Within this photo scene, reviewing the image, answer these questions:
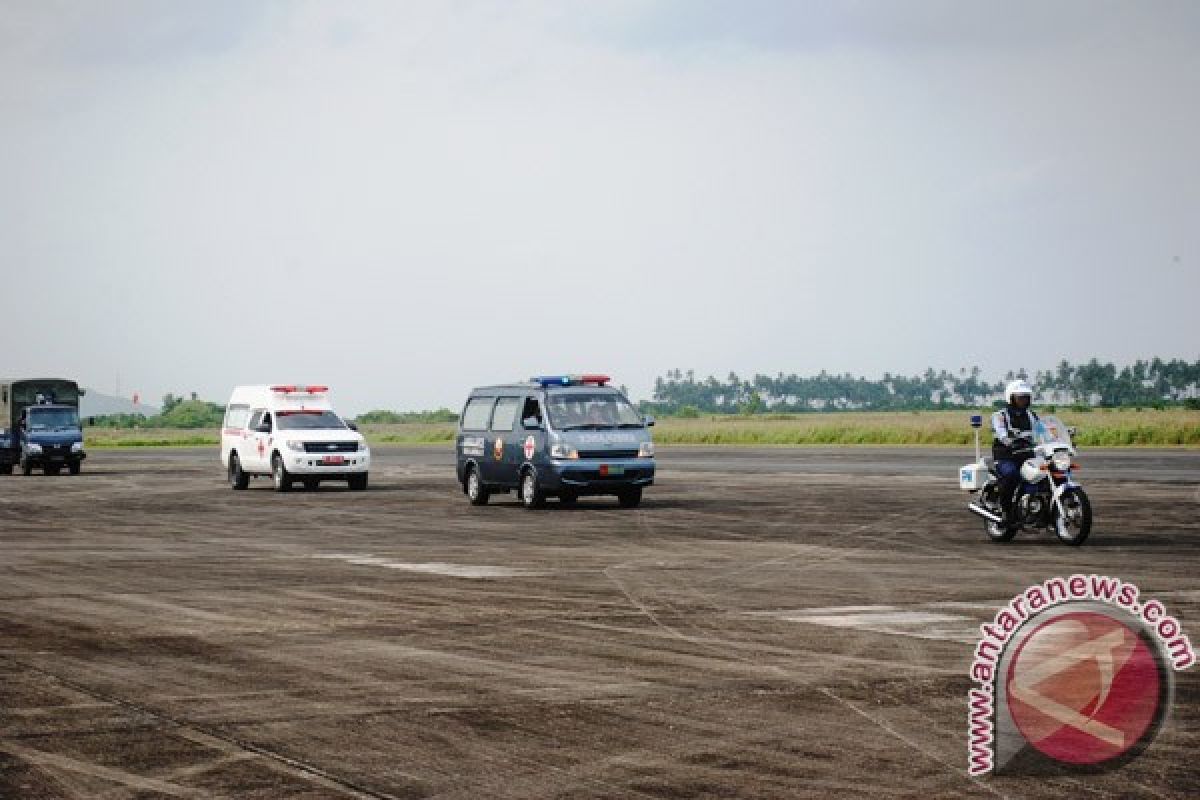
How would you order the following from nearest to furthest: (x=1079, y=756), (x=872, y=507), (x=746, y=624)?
(x=1079, y=756), (x=746, y=624), (x=872, y=507)

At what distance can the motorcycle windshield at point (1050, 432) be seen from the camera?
64.1 ft

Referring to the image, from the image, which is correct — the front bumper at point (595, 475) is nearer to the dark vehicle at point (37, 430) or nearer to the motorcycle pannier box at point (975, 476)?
the motorcycle pannier box at point (975, 476)

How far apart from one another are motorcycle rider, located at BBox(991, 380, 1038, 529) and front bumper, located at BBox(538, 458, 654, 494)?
9412mm

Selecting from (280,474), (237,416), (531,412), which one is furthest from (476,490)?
(237,416)

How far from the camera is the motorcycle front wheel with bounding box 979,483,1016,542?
2034 cm

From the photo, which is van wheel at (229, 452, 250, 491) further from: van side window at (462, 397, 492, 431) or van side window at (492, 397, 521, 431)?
van side window at (492, 397, 521, 431)

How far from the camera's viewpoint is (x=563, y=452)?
28.5 m

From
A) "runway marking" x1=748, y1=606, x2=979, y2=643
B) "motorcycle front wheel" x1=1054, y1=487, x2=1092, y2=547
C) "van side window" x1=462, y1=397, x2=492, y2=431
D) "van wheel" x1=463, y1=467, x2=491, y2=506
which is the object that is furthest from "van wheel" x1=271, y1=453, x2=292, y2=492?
"runway marking" x1=748, y1=606, x2=979, y2=643

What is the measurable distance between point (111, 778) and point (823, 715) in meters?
3.48

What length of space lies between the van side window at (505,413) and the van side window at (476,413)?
14.8 inches

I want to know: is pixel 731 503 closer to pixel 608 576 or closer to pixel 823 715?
pixel 608 576

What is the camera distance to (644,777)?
7219 mm

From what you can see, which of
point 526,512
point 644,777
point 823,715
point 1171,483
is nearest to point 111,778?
point 644,777

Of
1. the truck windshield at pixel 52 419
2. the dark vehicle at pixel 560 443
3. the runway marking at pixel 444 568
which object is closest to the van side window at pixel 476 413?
the dark vehicle at pixel 560 443
